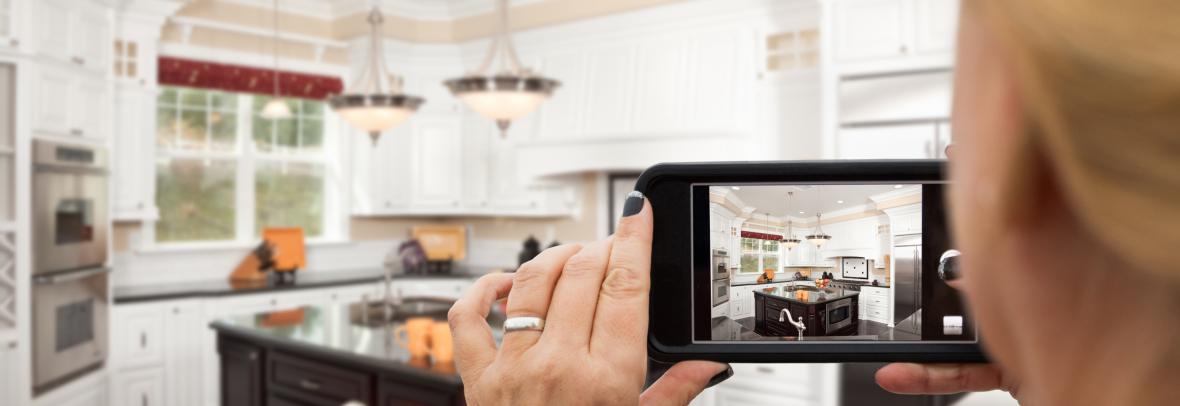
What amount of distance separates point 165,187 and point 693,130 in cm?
338

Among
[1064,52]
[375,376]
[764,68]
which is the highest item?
[764,68]

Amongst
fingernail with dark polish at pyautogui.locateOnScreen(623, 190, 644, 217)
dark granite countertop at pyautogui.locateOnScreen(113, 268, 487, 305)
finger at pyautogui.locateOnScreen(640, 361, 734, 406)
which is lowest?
dark granite countertop at pyautogui.locateOnScreen(113, 268, 487, 305)

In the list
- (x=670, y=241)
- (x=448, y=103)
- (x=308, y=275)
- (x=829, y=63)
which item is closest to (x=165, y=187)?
(x=308, y=275)

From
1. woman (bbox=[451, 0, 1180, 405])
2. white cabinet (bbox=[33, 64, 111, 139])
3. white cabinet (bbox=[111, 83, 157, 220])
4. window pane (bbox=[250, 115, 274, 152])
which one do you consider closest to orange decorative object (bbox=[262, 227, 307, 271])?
window pane (bbox=[250, 115, 274, 152])

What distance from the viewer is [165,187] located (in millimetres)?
5227

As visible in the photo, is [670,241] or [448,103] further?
[448,103]

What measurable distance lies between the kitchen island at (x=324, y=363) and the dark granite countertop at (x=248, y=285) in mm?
1283

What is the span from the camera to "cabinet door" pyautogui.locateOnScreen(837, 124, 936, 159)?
3.37 meters

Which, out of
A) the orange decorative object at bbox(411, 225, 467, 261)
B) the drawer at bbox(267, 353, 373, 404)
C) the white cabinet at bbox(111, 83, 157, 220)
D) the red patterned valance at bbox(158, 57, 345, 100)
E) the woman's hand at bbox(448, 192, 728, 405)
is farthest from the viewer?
the orange decorative object at bbox(411, 225, 467, 261)

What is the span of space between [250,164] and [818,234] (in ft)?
18.3

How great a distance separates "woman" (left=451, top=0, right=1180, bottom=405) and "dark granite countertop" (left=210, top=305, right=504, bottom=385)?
229cm

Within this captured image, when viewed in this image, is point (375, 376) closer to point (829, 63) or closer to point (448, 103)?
point (829, 63)

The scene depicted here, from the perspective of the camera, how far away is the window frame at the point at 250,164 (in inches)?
205

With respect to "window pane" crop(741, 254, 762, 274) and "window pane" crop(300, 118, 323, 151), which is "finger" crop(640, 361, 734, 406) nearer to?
"window pane" crop(741, 254, 762, 274)
